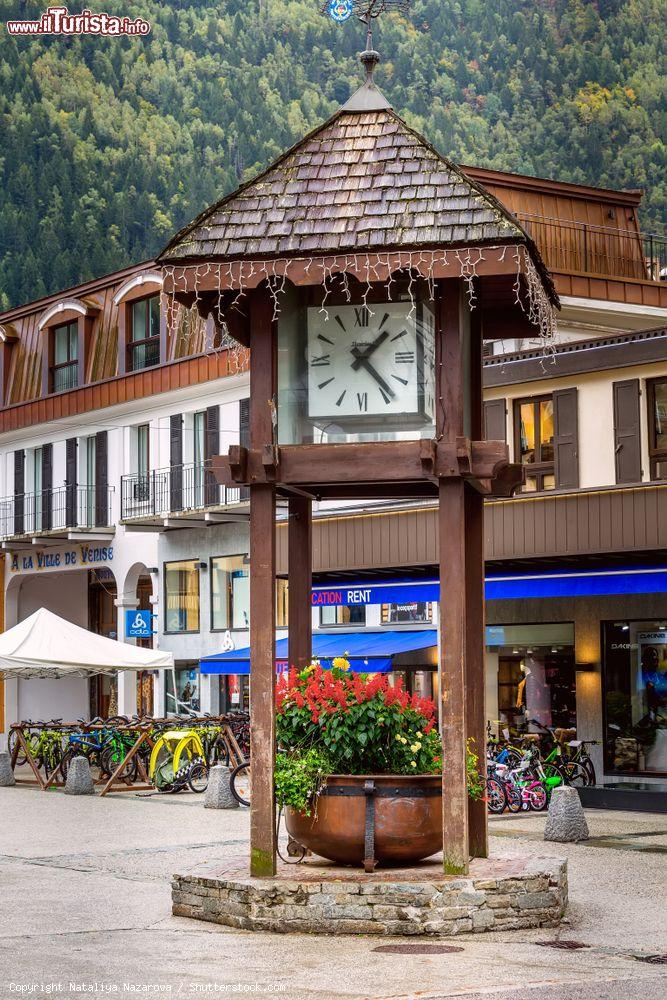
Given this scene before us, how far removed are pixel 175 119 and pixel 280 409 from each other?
70.8 m

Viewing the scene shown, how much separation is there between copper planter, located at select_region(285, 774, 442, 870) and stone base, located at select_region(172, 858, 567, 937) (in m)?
0.23

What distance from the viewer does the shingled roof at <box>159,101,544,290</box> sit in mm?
12438

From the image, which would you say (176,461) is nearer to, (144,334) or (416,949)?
(144,334)

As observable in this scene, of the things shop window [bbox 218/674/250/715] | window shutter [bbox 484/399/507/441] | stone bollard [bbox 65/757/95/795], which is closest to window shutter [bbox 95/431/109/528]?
shop window [bbox 218/674/250/715]

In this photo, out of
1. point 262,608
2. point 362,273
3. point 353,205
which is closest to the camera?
point 362,273

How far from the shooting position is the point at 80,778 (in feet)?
85.7

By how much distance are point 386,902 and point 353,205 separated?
5447 millimetres

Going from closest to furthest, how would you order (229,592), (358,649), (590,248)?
(358,649), (590,248), (229,592)

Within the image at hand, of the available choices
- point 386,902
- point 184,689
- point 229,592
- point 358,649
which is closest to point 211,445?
point 229,592

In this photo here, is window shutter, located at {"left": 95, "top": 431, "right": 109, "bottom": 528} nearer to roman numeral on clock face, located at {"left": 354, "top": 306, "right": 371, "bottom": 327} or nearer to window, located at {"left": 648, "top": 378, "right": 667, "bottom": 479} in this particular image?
window, located at {"left": 648, "top": 378, "right": 667, "bottom": 479}

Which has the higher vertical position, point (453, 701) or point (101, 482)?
point (101, 482)

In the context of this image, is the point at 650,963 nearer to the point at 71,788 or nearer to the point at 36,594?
the point at 71,788

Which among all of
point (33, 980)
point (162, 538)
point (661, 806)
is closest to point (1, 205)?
point (162, 538)

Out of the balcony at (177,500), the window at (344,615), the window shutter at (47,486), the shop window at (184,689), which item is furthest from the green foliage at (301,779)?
the window shutter at (47,486)
